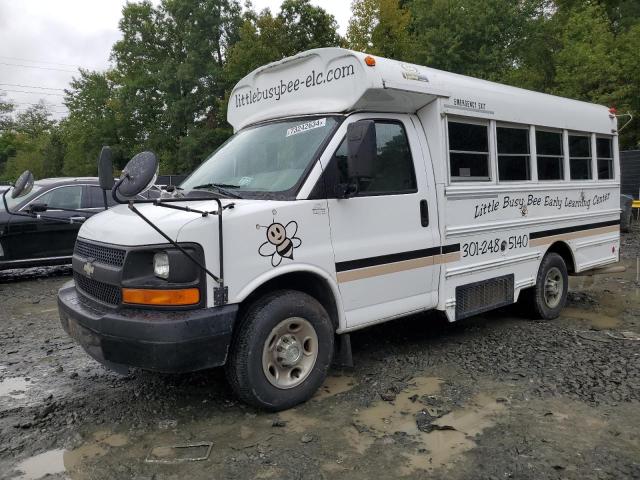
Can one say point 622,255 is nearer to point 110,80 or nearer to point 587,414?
point 587,414

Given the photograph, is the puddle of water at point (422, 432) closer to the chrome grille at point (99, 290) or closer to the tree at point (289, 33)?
the chrome grille at point (99, 290)

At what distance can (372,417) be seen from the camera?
3.79m

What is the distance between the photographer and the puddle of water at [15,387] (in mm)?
4328

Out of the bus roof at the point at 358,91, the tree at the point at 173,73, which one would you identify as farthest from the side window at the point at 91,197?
the tree at the point at 173,73

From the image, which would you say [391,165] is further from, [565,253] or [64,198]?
[64,198]

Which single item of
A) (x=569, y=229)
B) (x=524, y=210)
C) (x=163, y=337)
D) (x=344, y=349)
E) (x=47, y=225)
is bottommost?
(x=344, y=349)

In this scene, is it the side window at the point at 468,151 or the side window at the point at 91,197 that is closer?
the side window at the point at 468,151

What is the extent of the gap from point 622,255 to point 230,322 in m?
10.4

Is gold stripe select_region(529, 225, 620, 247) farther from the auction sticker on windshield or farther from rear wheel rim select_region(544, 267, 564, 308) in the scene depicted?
the auction sticker on windshield

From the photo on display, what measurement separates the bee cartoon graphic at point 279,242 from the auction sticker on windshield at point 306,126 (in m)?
0.91

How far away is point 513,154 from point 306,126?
2439 millimetres

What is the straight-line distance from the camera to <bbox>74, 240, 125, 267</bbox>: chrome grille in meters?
3.47

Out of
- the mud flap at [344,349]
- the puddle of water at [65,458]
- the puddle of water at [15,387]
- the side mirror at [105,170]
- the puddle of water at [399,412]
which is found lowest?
the puddle of water at [399,412]

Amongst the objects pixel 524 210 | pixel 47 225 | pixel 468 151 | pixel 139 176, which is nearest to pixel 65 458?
pixel 139 176
